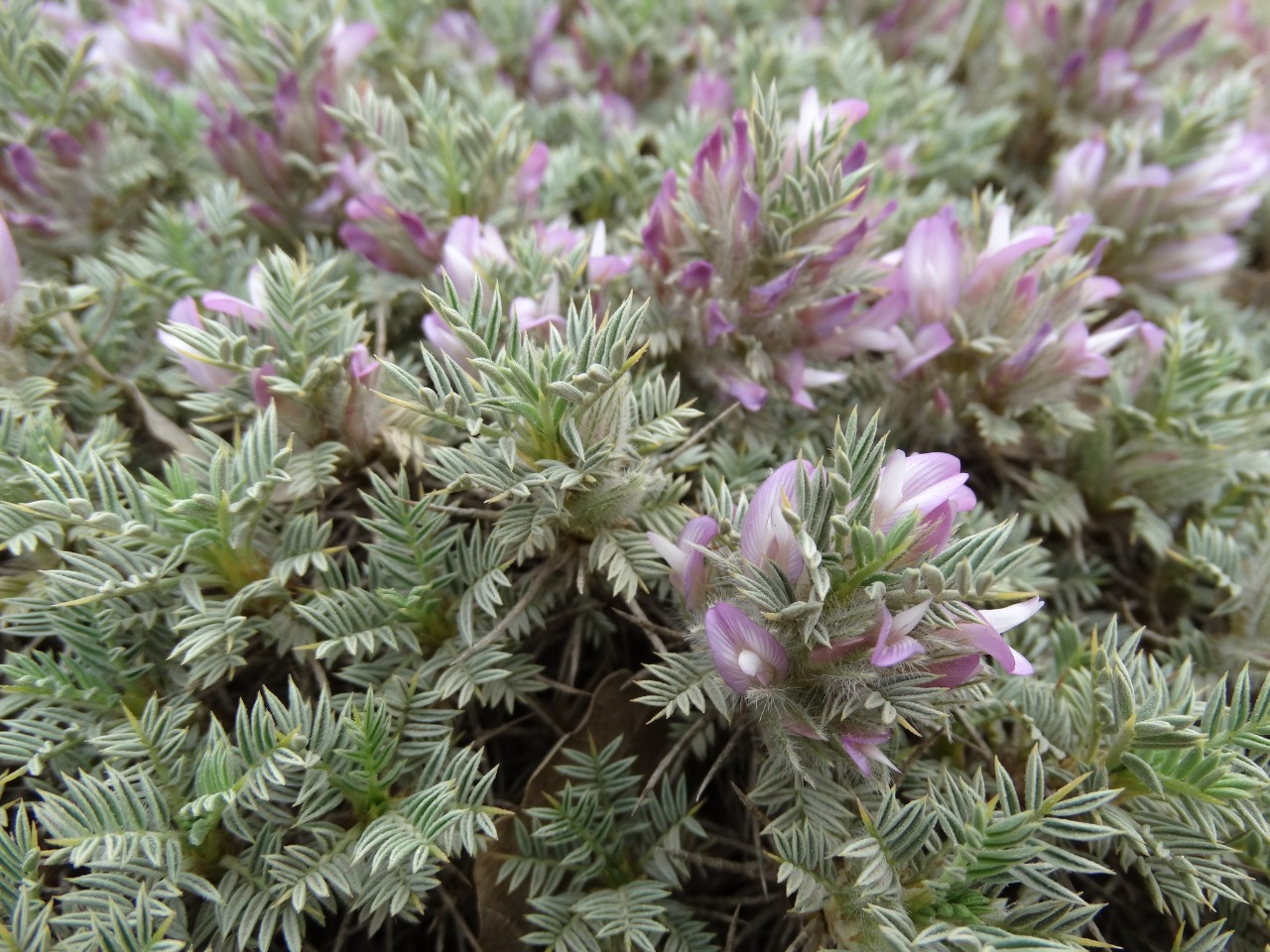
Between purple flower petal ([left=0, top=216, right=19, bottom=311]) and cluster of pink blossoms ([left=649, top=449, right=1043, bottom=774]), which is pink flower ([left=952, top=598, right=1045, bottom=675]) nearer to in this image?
cluster of pink blossoms ([left=649, top=449, right=1043, bottom=774])

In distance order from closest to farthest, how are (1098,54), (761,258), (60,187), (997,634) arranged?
(997,634)
(761,258)
(60,187)
(1098,54)

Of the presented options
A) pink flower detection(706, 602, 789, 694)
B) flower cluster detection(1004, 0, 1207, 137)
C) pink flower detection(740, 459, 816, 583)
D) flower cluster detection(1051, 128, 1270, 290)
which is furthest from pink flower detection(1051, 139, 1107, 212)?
pink flower detection(706, 602, 789, 694)

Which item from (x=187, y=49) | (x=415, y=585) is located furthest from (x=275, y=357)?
(x=187, y=49)

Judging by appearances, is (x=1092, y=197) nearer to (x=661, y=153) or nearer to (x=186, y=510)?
(x=661, y=153)

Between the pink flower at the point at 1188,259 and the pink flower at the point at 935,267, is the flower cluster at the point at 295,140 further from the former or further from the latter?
the pink flower at the point at 1188,259

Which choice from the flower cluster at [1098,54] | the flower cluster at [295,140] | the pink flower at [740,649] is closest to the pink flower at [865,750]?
the pink flower at [740,649]

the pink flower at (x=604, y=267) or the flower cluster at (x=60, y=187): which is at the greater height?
the flower cluster at (x=60, y=187)

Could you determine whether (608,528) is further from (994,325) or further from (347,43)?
(347,43)

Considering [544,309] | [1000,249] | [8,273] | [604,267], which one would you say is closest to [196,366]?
[8,273]
